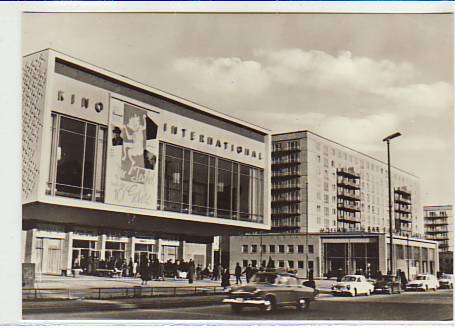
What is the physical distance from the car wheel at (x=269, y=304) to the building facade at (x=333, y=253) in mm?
3826

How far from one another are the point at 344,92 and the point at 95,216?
7.16 metres

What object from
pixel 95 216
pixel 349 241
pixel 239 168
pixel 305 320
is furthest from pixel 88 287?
pixel 349 241

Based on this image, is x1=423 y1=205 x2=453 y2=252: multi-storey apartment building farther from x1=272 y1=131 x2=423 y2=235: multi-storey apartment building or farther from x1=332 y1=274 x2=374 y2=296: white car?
x1=332 y1=274 x2=374 y2=296: white car

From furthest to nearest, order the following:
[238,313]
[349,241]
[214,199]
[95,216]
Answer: [349,241] < [214,199] < [95,216] < [238,313]

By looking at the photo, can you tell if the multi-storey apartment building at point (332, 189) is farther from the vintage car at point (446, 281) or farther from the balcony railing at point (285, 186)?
A: the vintage car at point (446, 281)

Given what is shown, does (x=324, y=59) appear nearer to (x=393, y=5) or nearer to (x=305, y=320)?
(x=393, y=5)

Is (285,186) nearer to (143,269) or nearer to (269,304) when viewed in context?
(143,269)

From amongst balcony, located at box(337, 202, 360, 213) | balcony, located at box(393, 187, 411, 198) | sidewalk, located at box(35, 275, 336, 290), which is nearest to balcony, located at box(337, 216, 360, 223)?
balcony, located at box(337, 202, 360, 213)

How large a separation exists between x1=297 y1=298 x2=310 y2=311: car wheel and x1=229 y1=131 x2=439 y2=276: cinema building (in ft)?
10.3

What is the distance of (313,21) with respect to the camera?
1014cm

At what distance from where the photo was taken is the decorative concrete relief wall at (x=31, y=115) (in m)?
10.0

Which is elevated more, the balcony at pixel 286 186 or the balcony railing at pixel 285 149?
the balcony railing at pixel 285 149

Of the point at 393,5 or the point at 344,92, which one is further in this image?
the point at 344,92

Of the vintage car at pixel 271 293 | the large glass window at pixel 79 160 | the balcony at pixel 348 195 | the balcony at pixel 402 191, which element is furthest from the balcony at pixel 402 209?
the large glass window at pixel 79 160
